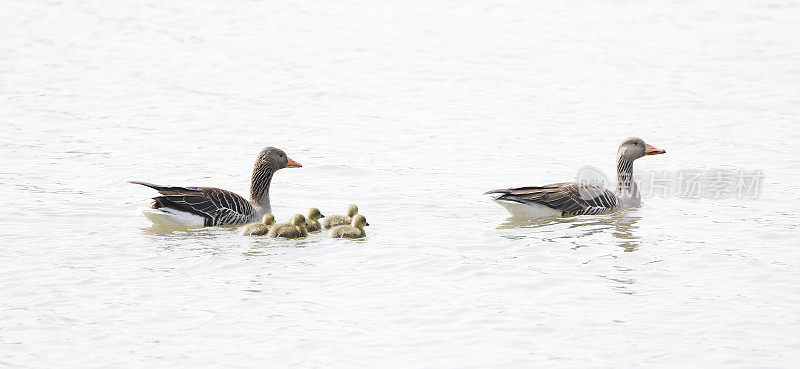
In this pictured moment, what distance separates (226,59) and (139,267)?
15280 mm

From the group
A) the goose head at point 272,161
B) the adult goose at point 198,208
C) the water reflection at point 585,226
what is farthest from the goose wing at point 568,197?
the adult goose at point 198,208

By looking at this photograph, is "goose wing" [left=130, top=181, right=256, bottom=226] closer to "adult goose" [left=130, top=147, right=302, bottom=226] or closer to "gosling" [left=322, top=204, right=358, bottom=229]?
"adult goose" [left=130, top=147, right=302, bottom=226]

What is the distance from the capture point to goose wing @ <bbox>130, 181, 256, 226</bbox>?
45.7 feet

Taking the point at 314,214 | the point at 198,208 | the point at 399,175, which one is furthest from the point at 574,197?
the point at 198,208

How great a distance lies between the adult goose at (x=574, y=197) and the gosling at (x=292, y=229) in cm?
265

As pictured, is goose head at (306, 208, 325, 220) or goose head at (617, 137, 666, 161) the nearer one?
goose head at (306, 208, 325, 220)

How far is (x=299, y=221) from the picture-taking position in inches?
531

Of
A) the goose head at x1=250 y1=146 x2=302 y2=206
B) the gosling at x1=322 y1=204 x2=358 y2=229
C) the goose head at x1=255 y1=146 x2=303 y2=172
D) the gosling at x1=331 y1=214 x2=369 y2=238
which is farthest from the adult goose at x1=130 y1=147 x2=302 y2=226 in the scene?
the gosling at x1=331 y1=214 x2=369 y2=238

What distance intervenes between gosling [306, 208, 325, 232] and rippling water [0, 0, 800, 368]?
39 centimetres

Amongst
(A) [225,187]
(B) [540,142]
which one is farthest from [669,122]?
(A) [225,187]

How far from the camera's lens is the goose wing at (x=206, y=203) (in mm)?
13930

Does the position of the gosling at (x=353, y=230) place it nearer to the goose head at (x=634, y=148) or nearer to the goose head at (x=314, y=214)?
the goose head at (x=314, y=214)

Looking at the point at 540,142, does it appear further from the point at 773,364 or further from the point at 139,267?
the point at 773,364

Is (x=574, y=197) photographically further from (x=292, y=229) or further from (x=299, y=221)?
(x=292, y=229)
